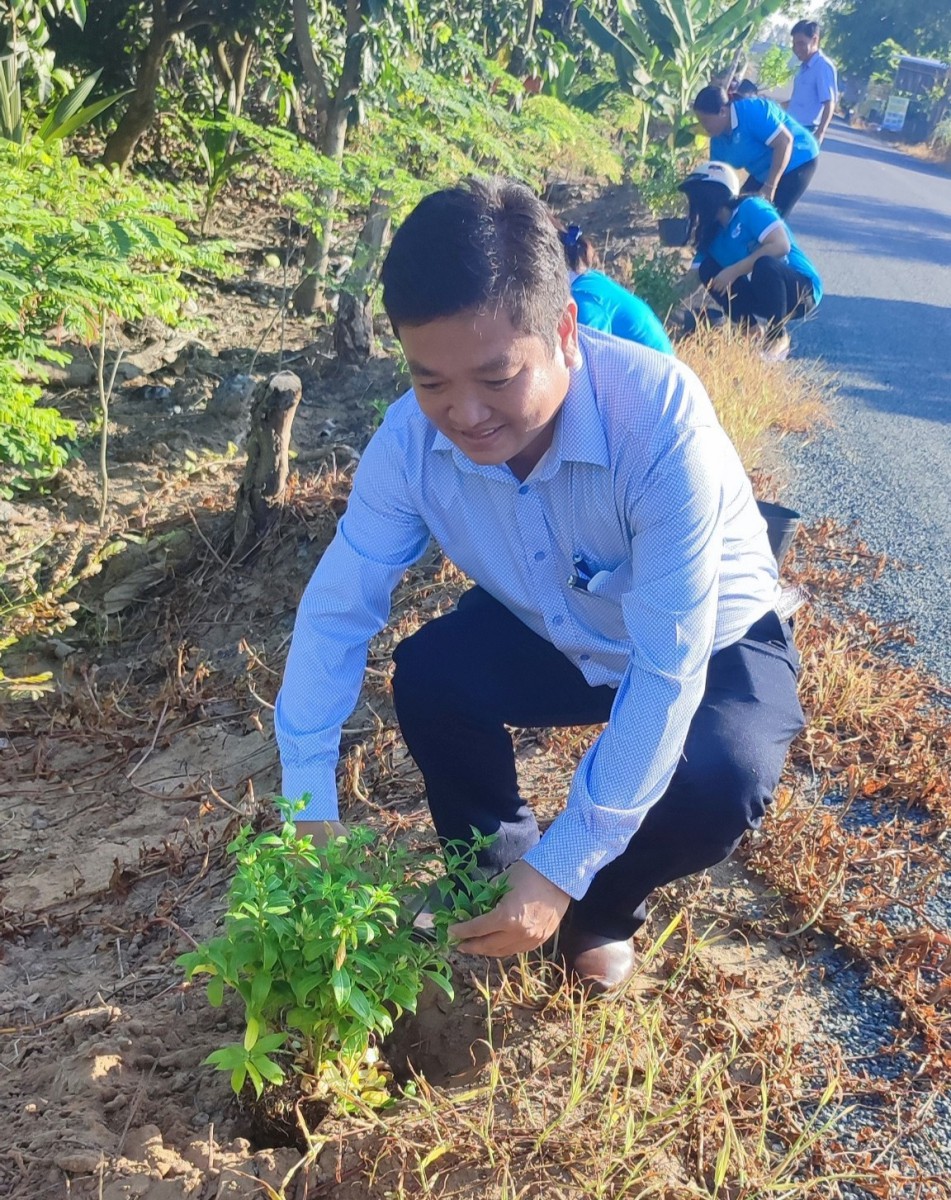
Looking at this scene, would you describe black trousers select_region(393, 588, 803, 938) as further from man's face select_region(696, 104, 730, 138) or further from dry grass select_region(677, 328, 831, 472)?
man's face select_region(696, 104, 730, 138)

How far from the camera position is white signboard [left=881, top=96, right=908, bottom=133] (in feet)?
115

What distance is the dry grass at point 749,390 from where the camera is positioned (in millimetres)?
4688

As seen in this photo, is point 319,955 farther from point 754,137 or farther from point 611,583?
point 754,137

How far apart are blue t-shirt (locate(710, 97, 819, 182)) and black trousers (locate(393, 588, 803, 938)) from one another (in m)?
5.80

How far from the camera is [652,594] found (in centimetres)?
182

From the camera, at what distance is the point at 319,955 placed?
61.3 inches

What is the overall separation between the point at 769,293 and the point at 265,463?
3420mm

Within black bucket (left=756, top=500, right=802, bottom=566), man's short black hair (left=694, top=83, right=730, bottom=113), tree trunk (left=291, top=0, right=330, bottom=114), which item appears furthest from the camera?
man's short black hair (left=694, top=83, right=730, bottom=113)

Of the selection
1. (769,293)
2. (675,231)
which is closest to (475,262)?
(769,293)

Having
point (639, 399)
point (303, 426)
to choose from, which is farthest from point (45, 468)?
point (639, 399)

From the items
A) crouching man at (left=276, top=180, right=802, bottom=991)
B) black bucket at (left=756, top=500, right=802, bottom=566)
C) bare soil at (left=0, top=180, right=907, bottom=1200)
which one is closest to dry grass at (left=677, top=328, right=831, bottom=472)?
black bucket at (left=756, top=500, right=802, bottom=566)

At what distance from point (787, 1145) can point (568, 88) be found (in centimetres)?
1474

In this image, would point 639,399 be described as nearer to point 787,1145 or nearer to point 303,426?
point 787,1145

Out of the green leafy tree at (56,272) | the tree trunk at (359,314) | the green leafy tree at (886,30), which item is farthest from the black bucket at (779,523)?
the green leafy tree at (886,30)
